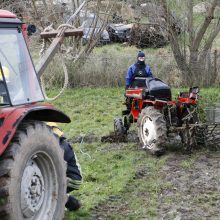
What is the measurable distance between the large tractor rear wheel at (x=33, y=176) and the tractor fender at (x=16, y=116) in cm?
12

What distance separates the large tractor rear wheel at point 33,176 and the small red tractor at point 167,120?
3749 millimetres

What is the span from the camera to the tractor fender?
4434mm

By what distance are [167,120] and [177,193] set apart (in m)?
2.54

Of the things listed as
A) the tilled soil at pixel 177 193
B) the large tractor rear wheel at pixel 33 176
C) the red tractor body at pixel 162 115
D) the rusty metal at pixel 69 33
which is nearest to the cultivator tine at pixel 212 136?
the red tractor body at pixel 162 115

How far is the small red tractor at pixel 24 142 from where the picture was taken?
442 centimetres

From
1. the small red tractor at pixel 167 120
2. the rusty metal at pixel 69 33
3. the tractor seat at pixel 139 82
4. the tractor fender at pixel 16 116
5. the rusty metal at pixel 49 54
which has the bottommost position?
the small red tractor at pixel 167 120

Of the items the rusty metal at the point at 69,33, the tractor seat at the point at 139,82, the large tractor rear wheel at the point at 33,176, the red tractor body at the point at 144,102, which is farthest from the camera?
the tractor seat at the point at 139,82

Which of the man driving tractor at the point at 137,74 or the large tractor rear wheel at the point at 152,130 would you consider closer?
the large tractor rear wheel at the point at 152,130

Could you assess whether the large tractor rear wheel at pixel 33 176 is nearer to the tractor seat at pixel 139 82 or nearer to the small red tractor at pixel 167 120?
the small red tractor at pixel 167 120

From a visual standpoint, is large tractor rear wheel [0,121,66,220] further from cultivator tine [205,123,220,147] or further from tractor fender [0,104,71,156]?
cultivator tine [205,123,220,147]

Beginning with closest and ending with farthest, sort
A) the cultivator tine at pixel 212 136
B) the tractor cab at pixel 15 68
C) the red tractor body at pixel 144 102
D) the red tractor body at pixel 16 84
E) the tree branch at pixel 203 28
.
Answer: the red tractor body at pixel 16 84, the tractor cab at pixel 15 68, the cultivator tine at pixel 212 136, the red tractor body at pixel 144 102, the tree branch at pixel 203 28

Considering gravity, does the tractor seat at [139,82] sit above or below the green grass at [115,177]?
above

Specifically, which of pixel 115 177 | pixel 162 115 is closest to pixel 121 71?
pixel 162 115

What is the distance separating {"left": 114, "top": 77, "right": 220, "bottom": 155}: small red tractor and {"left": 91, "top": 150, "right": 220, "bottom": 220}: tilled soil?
0.38m
